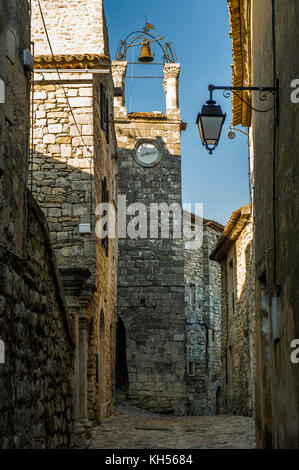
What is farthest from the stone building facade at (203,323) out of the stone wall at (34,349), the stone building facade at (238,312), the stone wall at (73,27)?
the stone wall at (34,349)

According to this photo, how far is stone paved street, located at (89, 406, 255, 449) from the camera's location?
945 centimetres

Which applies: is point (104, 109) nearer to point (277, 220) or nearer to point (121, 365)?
point (277, 220)

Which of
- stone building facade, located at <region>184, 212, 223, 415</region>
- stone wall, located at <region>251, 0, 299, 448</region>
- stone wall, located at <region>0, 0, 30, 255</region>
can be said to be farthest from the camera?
stone building facade, located at <region>184, 212, 223, 415</region>

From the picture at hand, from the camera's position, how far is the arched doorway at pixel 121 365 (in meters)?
20.8

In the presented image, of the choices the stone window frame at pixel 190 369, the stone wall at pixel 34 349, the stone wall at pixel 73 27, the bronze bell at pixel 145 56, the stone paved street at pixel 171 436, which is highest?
the bronze bell at pixel 145 56

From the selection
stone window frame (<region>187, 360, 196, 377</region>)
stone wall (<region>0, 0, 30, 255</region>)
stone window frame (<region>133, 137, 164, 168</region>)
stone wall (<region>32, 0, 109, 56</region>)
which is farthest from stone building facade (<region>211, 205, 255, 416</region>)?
stone wall (<region>0, 0, 30, 255</region>)

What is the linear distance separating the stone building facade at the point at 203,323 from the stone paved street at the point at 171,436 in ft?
36.7

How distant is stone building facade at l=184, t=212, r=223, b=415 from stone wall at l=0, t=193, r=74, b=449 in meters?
18.6

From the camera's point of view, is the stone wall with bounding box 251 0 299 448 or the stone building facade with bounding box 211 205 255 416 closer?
the stone wall with bounding box 251 0 299 448

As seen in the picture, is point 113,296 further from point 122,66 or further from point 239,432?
point 122,66

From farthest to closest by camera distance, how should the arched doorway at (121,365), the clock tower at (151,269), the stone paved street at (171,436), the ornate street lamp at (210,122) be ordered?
the arched doorway at (121,365) → the clock tower at (151,269) → the stone paved street at (171,436) → the ornate street lamp at (210,122)

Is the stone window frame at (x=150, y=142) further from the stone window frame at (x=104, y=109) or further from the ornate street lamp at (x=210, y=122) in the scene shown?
the ornate street lamp at (x=210, y=122)

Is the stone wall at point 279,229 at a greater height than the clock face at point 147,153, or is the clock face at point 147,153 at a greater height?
the clock face at point 147,153

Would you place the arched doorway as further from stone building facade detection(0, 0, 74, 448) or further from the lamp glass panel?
the lamp glass panel
